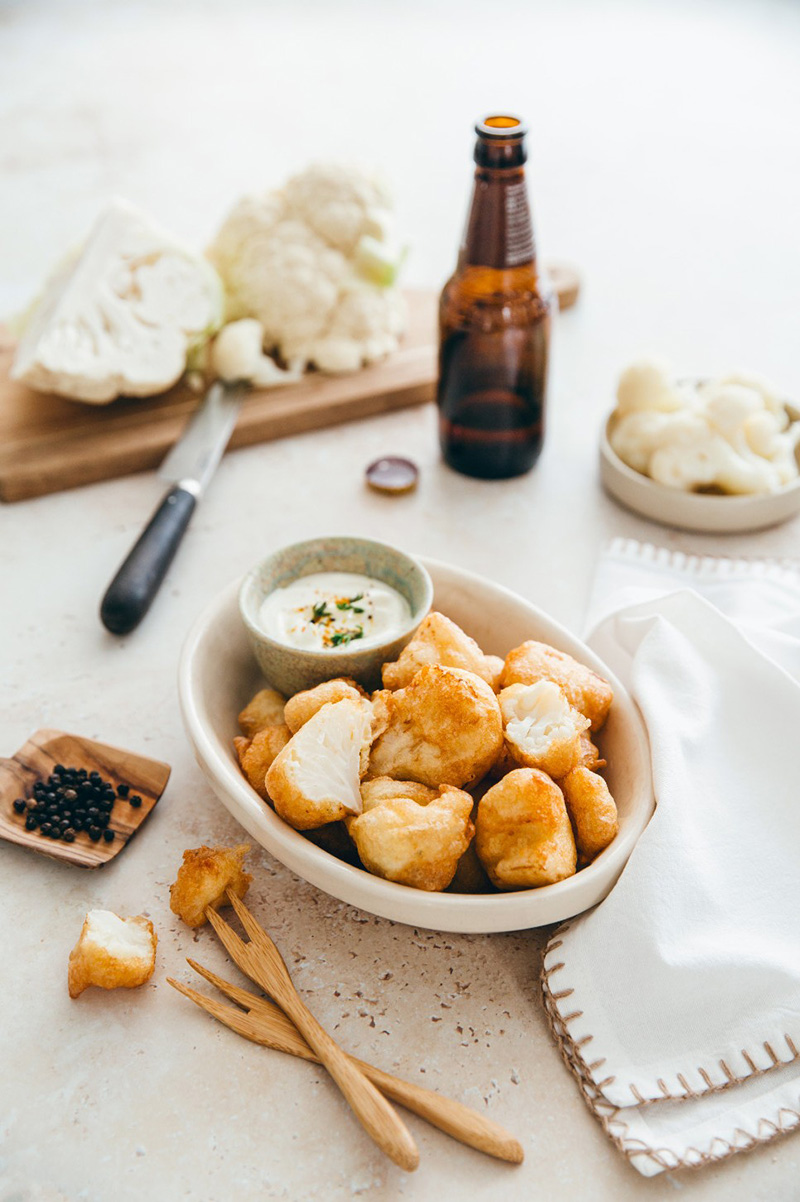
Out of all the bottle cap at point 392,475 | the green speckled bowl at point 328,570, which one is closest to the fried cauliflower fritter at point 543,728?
the green speckled bowl at point 328,570

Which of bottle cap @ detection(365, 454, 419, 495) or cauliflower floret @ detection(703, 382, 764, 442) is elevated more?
cauliflower floret @ detection(703, 382, 764, 442)

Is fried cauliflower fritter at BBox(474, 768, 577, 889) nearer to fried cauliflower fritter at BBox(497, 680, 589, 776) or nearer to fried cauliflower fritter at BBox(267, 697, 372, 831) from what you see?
fried cauliflower fritter at BBox(497, 680, 589, 776)

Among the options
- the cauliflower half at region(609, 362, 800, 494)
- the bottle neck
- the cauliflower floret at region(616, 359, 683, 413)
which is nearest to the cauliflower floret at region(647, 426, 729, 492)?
the cauliflower half at region(609, 362, 800, 494)

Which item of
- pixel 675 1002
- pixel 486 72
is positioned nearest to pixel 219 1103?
pixel 675 1002

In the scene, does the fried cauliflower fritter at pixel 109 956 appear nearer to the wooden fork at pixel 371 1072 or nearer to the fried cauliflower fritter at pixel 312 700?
the wooden fork at pixel 371 1072

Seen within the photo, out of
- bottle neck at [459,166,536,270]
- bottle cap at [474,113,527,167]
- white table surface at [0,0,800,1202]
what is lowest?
white table surface at [0,0,800,1202]

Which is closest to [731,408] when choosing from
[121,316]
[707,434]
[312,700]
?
[707,434]

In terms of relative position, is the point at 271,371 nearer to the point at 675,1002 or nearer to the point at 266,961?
the point at 266,961
